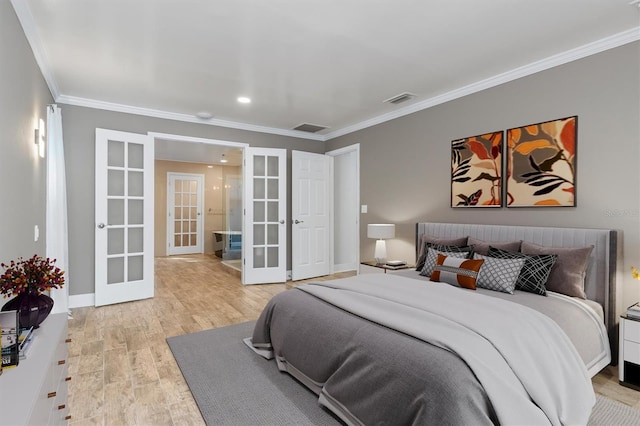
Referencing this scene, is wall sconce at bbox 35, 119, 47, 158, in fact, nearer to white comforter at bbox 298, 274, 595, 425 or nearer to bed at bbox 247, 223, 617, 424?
bed at bbox 247, 223, 617, 424

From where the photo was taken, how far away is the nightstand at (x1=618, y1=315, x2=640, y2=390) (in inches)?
90.7

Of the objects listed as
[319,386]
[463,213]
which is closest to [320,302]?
[319,386]

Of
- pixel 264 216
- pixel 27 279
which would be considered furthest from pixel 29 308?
pixel 264 216

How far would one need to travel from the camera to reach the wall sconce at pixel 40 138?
3.08 metres

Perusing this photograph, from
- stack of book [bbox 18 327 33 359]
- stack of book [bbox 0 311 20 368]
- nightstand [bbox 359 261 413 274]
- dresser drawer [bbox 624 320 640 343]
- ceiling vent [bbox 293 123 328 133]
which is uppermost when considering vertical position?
ceiling vent [bbox 293 123 328 133]

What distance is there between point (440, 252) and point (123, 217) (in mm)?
3876

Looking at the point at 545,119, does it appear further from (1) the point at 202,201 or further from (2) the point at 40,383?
(1) the point at 202,201

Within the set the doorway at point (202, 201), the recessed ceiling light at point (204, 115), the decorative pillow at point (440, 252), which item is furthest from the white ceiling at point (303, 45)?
the doorway at point (202, 201)

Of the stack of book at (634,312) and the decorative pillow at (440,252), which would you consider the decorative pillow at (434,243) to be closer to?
the decorative pillow at (440,252)

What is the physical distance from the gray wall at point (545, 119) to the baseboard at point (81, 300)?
3.91 m

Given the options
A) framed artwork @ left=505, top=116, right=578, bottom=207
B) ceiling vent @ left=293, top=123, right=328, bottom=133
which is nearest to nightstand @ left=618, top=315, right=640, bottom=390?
framed artwork @ left=505, top=116, right=578, bottom=207

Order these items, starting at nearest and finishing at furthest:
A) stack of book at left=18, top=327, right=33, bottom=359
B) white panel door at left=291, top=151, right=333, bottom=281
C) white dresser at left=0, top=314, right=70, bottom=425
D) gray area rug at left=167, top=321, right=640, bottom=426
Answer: white dresser at left=0, top=314, right=70, bottom=425
stack of book at left=18, top=327, right=33, bottom=359
gray area rug at left=167, top=321, right=640, bottom=426
white panel door at left=291, top=151, right=333, bottom=281

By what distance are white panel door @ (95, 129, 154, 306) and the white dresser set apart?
274 centimetres

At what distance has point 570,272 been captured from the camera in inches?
102
